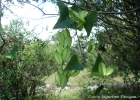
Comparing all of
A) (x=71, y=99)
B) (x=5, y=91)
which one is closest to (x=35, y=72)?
(x=5, y=91)

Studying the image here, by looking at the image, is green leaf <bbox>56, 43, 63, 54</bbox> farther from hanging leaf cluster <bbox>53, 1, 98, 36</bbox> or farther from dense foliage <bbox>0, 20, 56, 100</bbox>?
dense foliage <bbox>0, 20, 56, 100</bbox>

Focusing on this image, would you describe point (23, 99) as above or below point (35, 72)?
below

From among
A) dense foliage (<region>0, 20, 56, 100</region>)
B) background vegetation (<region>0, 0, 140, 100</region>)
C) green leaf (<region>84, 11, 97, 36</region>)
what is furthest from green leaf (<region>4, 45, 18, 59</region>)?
dense foliage (<region>0, 20, 56, 100</region>)

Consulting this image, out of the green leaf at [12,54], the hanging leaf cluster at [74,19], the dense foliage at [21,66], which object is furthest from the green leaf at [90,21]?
the dense foliage at [21,66]

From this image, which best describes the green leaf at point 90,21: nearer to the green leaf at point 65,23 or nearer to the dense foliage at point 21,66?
the green leaf at point 65,23

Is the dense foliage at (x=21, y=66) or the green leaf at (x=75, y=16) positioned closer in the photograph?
the green leaf at (x=75, y=16)

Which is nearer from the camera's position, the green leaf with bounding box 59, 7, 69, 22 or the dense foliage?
the green leaf with bounding box 59, 7, 69, 22

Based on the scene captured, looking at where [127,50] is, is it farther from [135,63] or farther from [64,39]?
[64,39]

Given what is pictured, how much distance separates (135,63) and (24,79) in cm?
177

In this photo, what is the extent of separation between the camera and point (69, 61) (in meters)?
0.16

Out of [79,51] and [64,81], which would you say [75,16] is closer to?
[64,81]

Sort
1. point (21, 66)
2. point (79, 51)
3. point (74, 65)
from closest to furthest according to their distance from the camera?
point (74, 65) → point (79, 51) → point (21, 66)

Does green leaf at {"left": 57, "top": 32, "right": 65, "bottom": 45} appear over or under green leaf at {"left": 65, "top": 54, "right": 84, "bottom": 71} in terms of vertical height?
over

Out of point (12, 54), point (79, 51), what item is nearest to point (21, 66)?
point (79, 51)
